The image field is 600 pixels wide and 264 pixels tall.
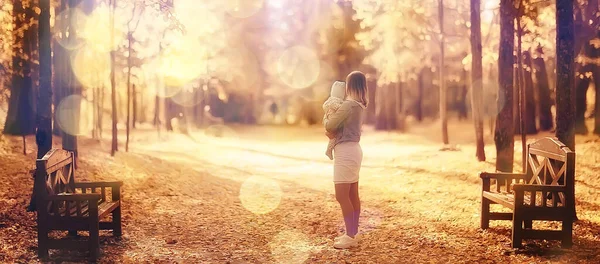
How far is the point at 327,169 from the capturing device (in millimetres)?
17312

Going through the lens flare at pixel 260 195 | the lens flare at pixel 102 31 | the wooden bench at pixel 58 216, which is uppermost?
the lens flare at pixel 102 31

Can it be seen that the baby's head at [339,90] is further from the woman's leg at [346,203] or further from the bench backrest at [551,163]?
the bench backrest at [551,163]

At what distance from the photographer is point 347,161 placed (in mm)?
7180

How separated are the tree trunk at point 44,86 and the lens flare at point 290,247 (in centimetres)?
427

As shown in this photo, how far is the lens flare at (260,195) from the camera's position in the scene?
427 inches

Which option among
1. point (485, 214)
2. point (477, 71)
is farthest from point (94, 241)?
point (477, 71)

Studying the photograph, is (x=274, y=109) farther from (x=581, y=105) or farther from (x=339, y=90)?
(x=339, y=90)

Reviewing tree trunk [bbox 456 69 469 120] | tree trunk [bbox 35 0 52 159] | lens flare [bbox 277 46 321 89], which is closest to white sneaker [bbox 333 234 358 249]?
tree trunk [bbox 35 0 52 159]

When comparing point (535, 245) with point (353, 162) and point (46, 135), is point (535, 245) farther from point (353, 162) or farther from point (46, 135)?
point (46, 135)

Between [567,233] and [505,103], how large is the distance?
5495mm

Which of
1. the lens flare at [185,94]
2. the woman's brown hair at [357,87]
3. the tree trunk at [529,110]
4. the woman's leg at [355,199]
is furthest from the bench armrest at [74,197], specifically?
the lens flare at [185,94]

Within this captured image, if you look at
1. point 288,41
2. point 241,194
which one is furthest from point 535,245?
point 288,41

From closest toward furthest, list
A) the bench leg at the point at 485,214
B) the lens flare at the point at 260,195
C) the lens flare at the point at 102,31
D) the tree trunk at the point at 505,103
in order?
the bench leg at the point at 485,214, the lens flare at the point at 260,195, the tree trunk at the point at 505,103, the lens flare at the point at 102,31

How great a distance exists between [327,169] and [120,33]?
822 centimetres
